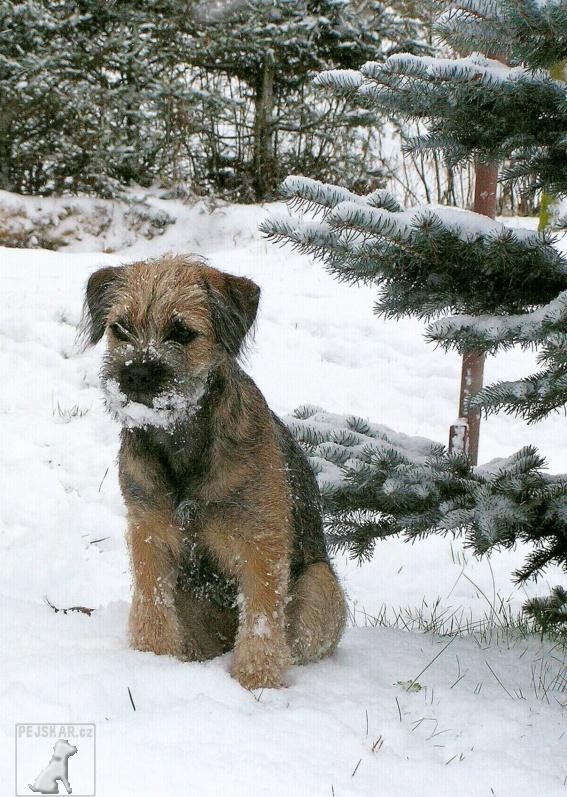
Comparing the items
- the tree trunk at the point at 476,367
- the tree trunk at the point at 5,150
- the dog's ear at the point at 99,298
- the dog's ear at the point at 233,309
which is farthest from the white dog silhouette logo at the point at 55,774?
the tree trunk at the point at 5,150

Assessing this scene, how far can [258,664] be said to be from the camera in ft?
9.84

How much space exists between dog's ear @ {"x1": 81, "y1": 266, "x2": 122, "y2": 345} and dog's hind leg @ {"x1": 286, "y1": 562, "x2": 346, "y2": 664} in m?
1.31

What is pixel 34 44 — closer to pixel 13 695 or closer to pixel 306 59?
pixel 306 59

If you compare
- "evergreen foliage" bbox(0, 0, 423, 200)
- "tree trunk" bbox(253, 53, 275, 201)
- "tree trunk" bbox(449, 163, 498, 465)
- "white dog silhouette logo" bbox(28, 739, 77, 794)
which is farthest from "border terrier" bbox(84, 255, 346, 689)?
"tree trunk" bbox(253, 53, 275, 201)

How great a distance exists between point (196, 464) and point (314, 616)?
2.70ft

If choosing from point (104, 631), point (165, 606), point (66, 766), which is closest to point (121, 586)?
point (104, 631)

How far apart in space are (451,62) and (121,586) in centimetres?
348

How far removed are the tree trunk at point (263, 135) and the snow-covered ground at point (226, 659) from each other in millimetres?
6458

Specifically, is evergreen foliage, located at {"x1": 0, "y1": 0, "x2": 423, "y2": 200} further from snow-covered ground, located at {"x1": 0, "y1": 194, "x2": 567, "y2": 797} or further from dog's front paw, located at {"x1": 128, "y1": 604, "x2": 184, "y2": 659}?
dog's front paw, located at {"x1": 128, "y1": 604, "x2": 184, "y2": 659}

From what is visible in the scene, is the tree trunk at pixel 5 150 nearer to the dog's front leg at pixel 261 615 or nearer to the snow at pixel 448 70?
the snow at pixel 448 70

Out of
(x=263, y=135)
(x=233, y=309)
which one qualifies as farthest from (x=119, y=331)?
(x=263, y=135)

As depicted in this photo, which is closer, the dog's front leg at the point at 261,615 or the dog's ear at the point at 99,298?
the dog's front leg at the point at 261,615

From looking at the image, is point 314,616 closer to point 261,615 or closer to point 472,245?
point 261,615

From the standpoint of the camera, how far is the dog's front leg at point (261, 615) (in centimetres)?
300
